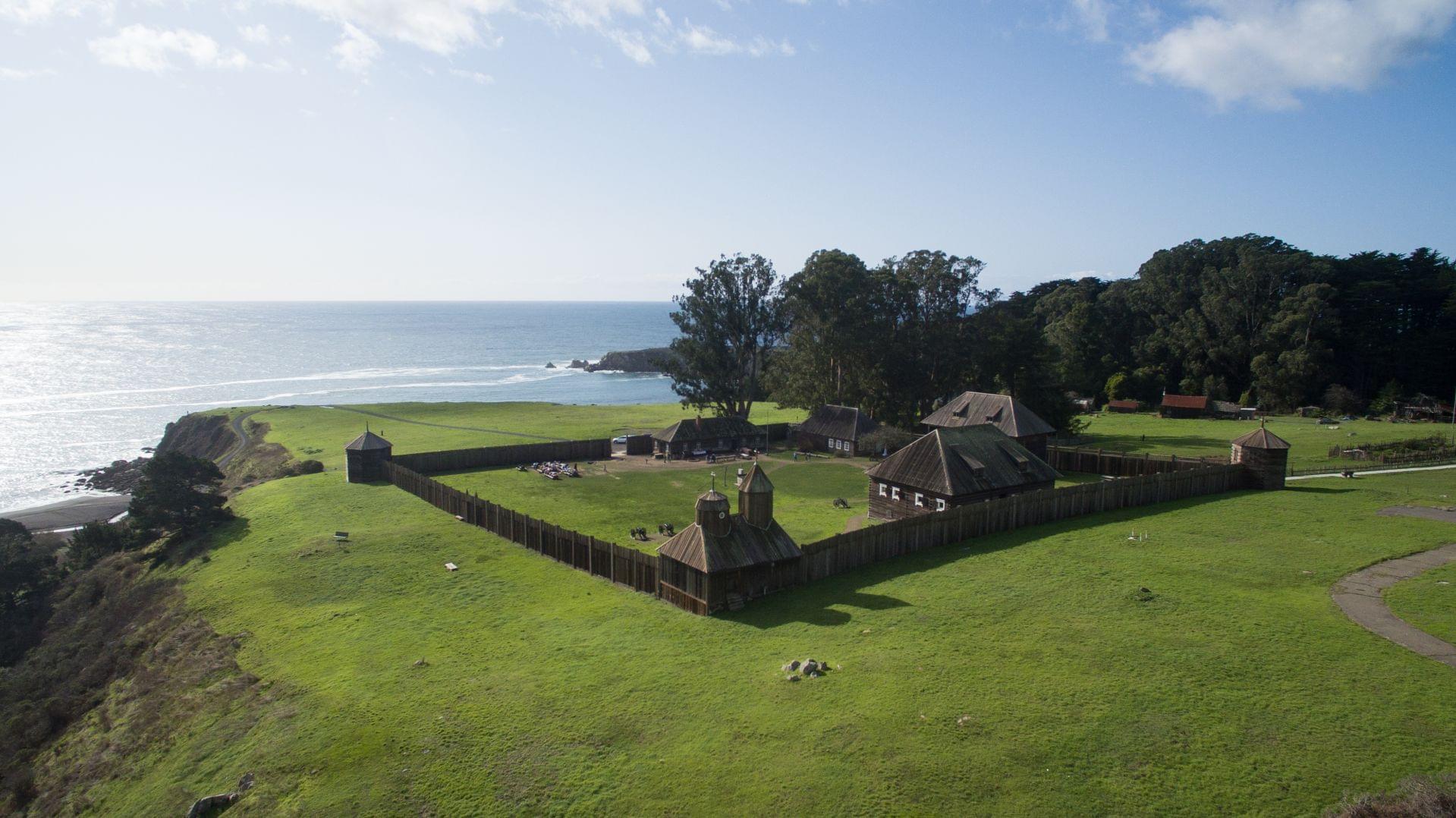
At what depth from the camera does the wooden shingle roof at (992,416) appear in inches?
1865

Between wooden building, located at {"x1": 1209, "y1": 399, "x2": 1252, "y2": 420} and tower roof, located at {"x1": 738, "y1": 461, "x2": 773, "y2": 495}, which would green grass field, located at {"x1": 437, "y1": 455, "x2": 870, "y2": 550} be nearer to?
tower roof, located at {"x1": 738, "y1": 461, "x2": 773, "y2": 495}

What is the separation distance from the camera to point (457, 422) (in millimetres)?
75438

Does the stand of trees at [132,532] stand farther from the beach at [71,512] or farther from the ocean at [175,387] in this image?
the ocean at [175,387]

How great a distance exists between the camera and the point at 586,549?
2814cm

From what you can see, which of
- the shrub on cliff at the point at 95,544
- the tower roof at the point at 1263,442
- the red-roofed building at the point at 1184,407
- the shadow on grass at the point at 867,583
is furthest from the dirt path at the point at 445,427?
the red-roofed building at the point at 1184,407

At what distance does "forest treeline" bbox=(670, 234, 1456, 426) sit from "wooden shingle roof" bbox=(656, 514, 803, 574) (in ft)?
123

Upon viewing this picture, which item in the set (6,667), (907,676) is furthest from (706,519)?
(6,667)

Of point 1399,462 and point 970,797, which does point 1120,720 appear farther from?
point 1399,462

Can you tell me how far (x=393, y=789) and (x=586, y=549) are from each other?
13227 millimetres

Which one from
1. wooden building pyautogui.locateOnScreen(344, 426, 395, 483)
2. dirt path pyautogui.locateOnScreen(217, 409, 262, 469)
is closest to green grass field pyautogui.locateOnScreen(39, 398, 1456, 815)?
wooden building pyautogui.locateOnScreen(344, 426, 395, 483)

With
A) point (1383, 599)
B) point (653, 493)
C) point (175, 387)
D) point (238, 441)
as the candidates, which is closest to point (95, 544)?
point (653, 493)

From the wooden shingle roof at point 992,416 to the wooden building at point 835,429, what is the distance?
4.71 meters

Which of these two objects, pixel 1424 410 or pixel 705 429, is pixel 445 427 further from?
pixel 1424 410

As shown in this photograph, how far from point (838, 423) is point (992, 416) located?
38.1 ft
